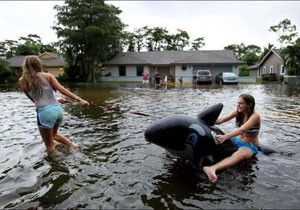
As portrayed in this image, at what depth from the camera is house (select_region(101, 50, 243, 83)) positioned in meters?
37.3

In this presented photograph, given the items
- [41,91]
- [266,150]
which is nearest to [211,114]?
[266,150]

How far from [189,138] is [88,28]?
3210cm

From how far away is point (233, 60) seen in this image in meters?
37.0

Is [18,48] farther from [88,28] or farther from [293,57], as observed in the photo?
[293,57]

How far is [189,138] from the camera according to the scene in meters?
3.81

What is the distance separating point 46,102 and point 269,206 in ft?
11.9

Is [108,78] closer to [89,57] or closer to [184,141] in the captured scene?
[89,57]

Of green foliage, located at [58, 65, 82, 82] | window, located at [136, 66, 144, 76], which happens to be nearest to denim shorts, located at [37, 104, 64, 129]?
green foliage, located at [58, 65, 82, 82]

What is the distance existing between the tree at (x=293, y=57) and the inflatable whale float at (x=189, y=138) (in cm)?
3281

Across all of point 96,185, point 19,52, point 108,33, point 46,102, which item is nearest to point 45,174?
point 96,185

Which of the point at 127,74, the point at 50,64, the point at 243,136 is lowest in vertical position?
the point at 243,136

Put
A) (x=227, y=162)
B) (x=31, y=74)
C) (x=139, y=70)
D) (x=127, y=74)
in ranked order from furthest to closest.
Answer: (x=139, y=70), (x=127, y=74), (x=31, y=74), (x=227, y=162)

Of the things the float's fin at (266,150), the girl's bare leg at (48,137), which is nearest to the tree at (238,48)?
the float's fin at (266,150)

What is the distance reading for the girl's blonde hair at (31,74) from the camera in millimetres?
4293
